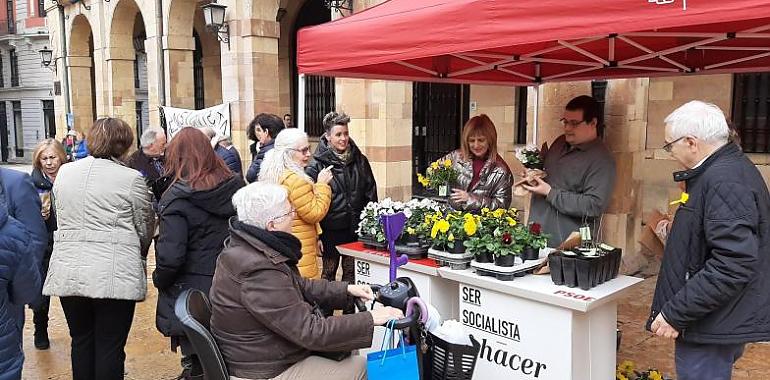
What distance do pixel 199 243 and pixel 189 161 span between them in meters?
0.48

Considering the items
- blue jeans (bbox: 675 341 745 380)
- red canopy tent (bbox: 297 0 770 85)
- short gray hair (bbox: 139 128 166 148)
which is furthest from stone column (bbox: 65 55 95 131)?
blue jeans (bbox: 675 341 745 380)

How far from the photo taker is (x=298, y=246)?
8.57 ft

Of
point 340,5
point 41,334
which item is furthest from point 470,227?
point 340,5

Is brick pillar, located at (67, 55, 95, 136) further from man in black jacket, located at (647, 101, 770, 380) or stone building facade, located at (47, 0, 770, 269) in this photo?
man in black jacket, located at (647, 101, 770, 380)

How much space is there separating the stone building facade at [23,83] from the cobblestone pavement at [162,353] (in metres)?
31.3

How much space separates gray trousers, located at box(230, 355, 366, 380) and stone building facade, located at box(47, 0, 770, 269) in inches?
81.8

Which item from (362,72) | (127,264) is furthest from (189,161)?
(362,72)

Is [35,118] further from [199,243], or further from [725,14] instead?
[725,14]

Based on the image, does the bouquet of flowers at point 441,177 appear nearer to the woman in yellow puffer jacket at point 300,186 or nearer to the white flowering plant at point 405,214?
the white flowering plant at point 405,214

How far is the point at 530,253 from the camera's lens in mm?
3199

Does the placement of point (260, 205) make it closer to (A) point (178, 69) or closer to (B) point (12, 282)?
(B) point (12, 282)

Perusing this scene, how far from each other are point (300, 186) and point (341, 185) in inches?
34.2

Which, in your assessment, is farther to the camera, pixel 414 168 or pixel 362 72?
pixel 414 168

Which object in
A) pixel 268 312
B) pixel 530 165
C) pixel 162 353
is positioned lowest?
pixel 162 353
